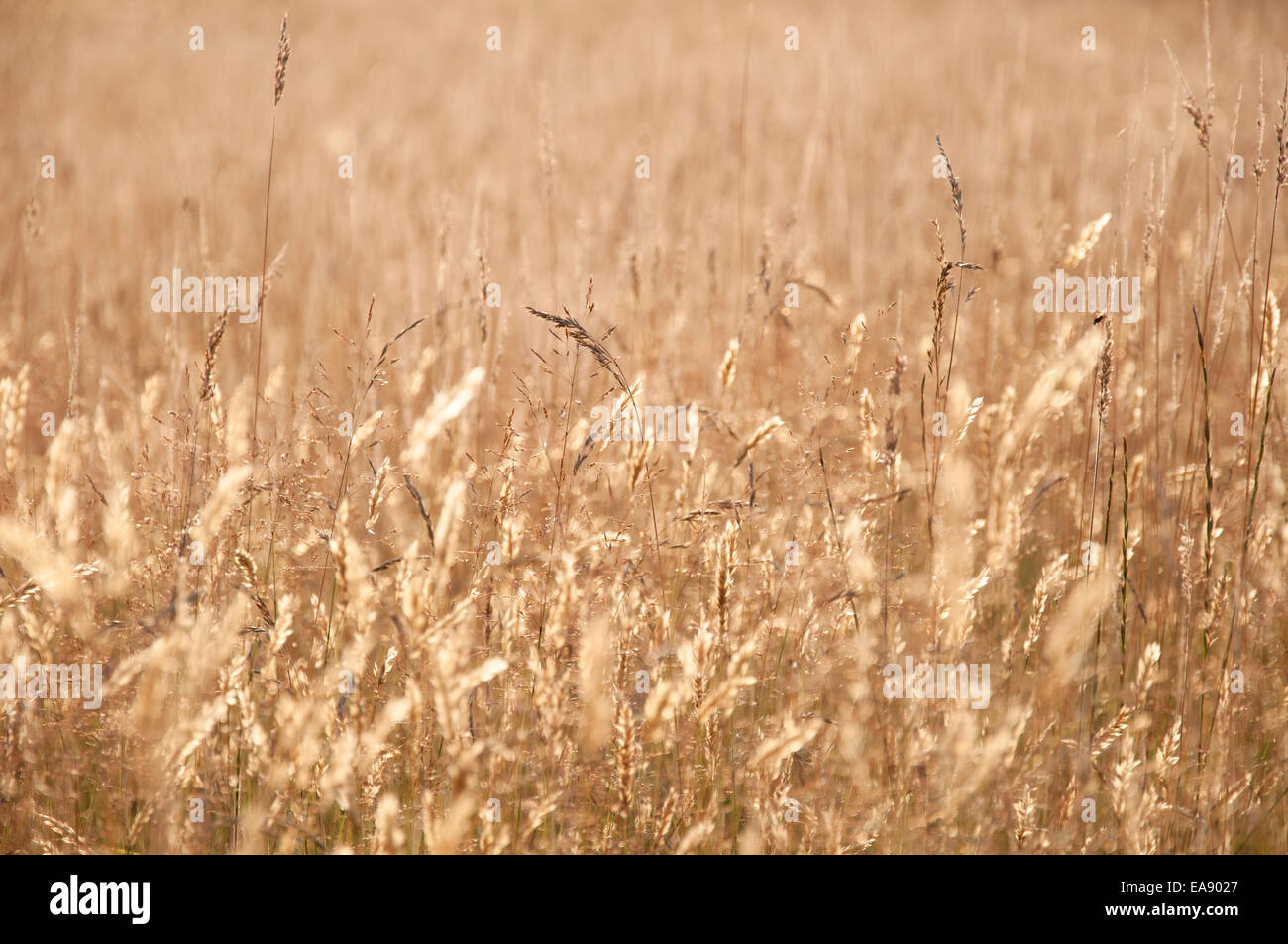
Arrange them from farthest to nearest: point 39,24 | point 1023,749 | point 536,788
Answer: point 39,24, point 1023,749, point 536,788

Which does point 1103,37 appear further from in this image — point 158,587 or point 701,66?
point 158,587

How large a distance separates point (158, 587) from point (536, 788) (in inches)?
41.0

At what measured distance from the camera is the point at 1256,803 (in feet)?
5.97

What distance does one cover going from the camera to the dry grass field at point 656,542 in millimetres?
1521

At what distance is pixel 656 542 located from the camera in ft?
6.73

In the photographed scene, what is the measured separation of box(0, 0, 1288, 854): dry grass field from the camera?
1521mm

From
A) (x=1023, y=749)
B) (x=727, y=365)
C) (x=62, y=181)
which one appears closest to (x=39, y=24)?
(x=62, y=181)

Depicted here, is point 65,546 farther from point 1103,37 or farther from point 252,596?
point 1103,37

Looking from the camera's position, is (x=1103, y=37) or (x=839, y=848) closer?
(x=839, y=848)

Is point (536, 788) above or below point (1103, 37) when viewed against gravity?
below

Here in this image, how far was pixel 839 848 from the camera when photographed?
5.00 ft
